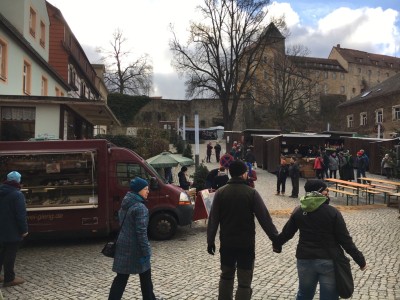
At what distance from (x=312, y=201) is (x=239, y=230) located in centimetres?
87

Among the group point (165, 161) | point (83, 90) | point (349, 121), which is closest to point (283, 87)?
point (349, 121)

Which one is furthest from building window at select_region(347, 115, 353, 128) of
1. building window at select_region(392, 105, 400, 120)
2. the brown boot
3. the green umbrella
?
the brown boot

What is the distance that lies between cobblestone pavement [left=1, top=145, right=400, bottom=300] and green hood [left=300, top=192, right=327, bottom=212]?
85.7 inches

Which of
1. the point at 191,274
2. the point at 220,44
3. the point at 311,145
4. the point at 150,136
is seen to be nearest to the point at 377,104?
the point at 220,44

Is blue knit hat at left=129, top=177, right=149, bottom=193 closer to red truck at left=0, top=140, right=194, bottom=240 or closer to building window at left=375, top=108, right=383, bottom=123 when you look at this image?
red truck at left=0, top=140, right=194, bottom=240

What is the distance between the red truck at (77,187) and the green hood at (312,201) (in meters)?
6.24

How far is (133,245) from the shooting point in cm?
493

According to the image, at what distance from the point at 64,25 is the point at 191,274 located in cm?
2805

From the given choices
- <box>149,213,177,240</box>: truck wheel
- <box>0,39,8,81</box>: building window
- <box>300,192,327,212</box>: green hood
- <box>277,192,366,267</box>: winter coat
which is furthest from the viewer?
<box>0,39,8,81</box>: building window

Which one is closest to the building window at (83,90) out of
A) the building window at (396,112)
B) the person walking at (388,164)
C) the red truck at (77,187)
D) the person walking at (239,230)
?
the person walking at (388,164)

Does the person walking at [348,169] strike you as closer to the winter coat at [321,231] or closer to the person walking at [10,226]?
the person walking at [10,226]

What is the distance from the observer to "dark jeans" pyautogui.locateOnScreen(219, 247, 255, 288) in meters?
4.62

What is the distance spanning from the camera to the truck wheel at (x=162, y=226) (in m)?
10.3

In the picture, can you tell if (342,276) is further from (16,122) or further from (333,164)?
(333,164)
